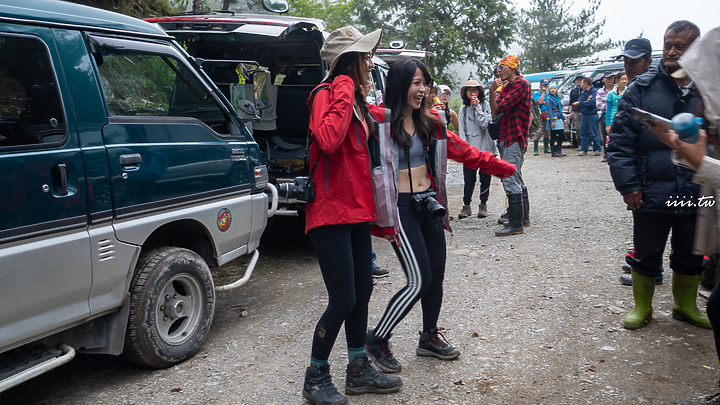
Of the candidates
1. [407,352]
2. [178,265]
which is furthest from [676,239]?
[178,265]

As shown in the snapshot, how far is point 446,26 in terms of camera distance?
3531cm

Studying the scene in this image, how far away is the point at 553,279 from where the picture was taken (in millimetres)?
5594

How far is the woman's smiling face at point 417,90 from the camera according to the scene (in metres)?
3.64

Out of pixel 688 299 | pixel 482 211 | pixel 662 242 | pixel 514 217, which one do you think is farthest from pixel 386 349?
pixel 482 211

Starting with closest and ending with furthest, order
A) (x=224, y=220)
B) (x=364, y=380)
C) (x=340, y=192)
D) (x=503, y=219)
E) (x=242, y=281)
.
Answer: (x=340, y=192) → (x=364, y=380) → (x=224, y=220) → (x=242, y=281) → (x=503, y=219)

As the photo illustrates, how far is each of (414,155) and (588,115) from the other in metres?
13.2

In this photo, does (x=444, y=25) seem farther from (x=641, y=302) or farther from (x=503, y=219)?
(x=641, y=302)

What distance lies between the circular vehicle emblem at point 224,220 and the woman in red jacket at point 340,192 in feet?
4.24

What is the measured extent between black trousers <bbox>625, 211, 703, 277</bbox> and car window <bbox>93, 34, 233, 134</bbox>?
320 cm

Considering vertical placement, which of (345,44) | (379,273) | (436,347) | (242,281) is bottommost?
(379,273)

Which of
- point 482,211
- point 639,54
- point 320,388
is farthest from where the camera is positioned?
point 482,211

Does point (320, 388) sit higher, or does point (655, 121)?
point (655, 121)

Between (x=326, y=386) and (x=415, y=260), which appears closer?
(x=326, y=386)

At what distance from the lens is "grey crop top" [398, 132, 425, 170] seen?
3691 millimetres
